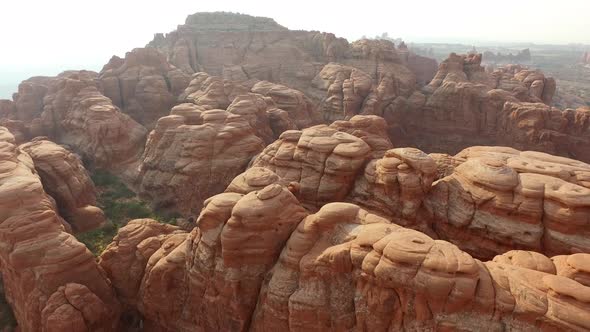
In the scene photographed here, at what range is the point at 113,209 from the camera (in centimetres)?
2961

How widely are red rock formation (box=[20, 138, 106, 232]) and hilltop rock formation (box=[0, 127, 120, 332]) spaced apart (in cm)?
823

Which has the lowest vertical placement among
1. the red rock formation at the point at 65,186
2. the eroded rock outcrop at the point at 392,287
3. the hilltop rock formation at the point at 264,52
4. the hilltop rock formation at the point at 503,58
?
the hilltop rock formation at the point at 503,58

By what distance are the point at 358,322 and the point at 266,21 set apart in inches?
3109

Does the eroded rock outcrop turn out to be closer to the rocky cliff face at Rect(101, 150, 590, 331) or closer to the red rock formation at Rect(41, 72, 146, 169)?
the rocky cliff face at Rect(101, 150, 590, 331)

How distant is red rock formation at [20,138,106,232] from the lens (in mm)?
25188

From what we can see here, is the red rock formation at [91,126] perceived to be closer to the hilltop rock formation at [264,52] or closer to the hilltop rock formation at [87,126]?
the hilltop rock formation at [87,126]

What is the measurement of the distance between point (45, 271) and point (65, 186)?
11.7 meters

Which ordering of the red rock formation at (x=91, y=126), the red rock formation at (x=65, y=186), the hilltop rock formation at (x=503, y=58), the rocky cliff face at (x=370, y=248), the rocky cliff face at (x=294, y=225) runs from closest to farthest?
the rocky cliff face at (x=370, y=248), the rocky cliff face at (x=294, y=225), the red rock formation at (x=65, y=186), the red rock formation at (x=91, y=126), the hilltop rock formation at (x=503, y=58)

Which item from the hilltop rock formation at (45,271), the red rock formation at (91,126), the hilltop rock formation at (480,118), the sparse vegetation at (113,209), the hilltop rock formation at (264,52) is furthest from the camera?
the hilltop rock formation at (264,52)

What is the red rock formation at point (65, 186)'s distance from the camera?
82.6 feet

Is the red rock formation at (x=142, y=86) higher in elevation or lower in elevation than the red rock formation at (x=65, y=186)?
higher

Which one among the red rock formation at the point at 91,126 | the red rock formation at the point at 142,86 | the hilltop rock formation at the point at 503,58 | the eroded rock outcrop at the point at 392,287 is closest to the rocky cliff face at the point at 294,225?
the eroded rock outcrop at the point at 392,287

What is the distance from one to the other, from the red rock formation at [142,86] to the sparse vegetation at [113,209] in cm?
1034

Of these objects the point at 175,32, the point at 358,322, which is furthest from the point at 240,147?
the point at 175,32
